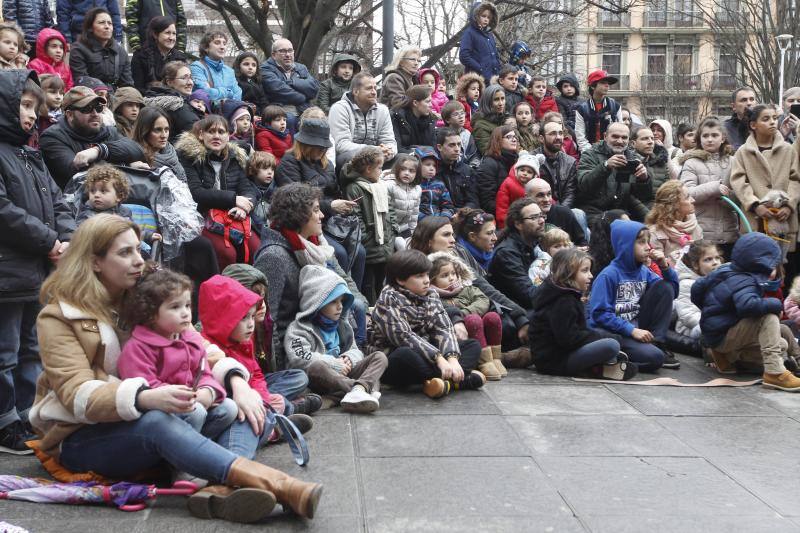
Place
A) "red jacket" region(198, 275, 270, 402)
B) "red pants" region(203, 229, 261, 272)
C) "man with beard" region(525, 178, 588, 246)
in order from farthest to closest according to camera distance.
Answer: "man with beard" region(525, 178, 588, 246), "red pants" region(203, 229, 261, 272), "red jacket" region(198, 275, 270, 402)

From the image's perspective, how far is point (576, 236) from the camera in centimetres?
982

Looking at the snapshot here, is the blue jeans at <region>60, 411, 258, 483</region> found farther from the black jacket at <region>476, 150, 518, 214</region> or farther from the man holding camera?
the man holding camera

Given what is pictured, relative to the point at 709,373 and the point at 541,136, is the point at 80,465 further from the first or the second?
the point at 541,136

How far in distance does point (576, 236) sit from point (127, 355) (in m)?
6.12

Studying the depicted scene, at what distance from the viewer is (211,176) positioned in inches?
325

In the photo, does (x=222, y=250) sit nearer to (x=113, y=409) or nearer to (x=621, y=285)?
(x=621, y=285)

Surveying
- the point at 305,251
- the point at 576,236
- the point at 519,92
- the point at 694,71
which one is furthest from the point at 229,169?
the point at 694,71

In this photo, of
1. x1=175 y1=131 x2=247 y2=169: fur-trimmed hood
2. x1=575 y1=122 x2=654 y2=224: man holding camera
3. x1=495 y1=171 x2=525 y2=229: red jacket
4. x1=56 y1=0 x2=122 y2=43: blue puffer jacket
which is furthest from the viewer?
x1=56 y1=0 x2=122 y2=43: blue puffer jacket

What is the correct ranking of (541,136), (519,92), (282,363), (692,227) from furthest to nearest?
(519,92), (541,136), (692,227), (282,363)

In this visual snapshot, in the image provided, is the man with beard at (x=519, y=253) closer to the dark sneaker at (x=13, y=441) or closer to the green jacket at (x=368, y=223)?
the green jacket at (x=368, y=223)

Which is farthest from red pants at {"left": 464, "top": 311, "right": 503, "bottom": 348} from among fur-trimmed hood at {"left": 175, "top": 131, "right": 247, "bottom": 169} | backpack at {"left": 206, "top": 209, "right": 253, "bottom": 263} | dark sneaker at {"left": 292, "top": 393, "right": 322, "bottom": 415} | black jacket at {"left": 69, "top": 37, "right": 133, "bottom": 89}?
black jacket at {"left": 69, "top": 37, "right": 133, "bottom": 89}

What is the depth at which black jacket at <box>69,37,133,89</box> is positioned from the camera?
10.1m

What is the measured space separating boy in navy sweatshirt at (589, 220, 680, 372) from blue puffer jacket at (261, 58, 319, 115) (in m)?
4.91

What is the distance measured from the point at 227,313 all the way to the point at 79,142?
8.67 feet
